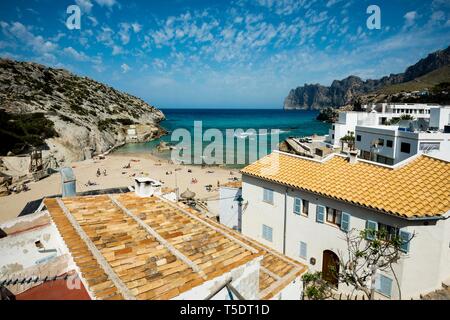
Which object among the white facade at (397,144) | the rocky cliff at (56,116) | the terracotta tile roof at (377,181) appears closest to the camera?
the terracotta tile roof at (377,181)

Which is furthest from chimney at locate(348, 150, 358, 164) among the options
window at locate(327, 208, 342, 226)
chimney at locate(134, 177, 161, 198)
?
chimney at locate(134, 177, 161, 198)

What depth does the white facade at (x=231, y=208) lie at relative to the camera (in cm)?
2083

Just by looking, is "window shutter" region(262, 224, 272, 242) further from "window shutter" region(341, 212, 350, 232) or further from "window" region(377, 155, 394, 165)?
"window" region(377, 155, 394, 165)

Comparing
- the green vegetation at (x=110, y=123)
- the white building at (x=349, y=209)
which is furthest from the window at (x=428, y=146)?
the green vegetation at (x=110, y=123)

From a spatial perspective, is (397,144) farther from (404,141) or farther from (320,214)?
(320,214)

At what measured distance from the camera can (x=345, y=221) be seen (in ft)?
45.6

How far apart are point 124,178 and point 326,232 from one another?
33.4m

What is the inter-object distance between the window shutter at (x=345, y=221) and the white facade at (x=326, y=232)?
5.7 inches

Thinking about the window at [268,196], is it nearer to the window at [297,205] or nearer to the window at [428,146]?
the window at [297,205]

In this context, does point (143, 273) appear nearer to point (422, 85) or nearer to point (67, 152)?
point (67, 152)

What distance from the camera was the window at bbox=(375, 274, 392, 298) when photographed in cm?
1265

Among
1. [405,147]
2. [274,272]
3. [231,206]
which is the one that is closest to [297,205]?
[231,206]

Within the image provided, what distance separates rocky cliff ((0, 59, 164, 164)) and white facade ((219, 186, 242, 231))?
38.9 metres
